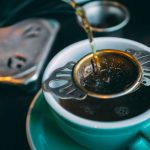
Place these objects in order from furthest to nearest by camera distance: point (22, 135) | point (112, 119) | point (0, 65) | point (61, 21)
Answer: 1. point (61, 21)
2. point (0, 65)
3. point (22, 135)
4. point (112, 119)

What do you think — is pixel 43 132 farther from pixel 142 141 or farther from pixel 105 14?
pixel 105 14

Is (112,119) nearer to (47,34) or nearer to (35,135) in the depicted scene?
(35,135)

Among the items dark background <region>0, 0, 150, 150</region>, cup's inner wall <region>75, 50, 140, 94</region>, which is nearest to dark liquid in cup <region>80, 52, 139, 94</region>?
cup's inner wall <region>75, 50, 140, 94</region>

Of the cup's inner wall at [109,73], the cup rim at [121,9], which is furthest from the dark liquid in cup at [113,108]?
the cup rim at [121,9]

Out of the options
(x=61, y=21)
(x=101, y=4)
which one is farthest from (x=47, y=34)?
(x=101, y=4)

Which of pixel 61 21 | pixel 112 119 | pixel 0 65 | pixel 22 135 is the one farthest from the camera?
pixel 61 21

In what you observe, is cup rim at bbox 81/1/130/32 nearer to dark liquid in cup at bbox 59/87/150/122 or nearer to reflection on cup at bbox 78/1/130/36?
reflection on cup at bbox 78/1/130/36

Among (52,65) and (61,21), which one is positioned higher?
(52,65)

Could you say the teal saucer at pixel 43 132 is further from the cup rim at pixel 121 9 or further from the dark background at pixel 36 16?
the cup rim at pixel 121 9
